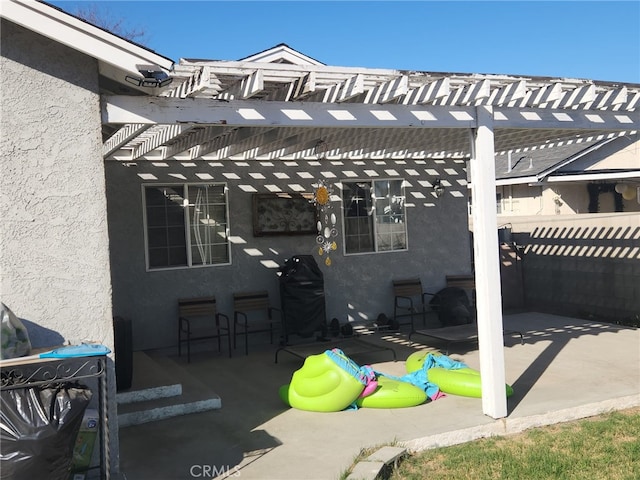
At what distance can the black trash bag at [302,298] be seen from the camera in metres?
9.62

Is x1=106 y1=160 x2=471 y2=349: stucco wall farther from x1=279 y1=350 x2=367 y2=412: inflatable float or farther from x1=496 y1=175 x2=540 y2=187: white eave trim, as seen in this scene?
x1=496 y1=175 x2=540 y2=187: white eave trim

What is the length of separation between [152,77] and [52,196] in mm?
1155

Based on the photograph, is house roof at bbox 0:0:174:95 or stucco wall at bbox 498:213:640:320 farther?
stucco wall at bbox 498:213:640:320

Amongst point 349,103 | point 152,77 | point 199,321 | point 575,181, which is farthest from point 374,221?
point 575,181

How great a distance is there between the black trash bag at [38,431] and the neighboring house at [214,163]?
742mm

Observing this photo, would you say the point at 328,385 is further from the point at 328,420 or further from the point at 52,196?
the point at 52,196

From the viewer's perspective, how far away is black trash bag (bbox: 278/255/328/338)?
9.62 metres

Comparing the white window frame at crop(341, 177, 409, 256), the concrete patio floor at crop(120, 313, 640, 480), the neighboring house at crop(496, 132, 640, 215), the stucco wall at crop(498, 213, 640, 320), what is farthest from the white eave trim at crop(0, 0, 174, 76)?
the neighboring house at crop(496, 132, 640, 215)

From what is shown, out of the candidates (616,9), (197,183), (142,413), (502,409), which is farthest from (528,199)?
(142,413)

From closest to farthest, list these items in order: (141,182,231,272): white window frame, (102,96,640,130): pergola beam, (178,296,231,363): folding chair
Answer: (102,96,640,130): pergola beam → (178,296,231,363): folding chair → (141,182,231,272): white window frame

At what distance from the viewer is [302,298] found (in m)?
9.63

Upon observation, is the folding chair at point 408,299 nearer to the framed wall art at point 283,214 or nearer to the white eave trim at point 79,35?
the framed wall art at point 283,214

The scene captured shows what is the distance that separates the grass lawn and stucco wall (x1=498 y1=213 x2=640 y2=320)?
20.2 ft

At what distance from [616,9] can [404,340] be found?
23.4 ft
